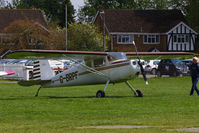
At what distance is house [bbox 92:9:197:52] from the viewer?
81.6 metres

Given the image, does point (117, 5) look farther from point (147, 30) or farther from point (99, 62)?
point (99, 62)

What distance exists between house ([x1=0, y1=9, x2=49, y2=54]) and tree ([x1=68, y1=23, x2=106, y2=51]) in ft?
15.1

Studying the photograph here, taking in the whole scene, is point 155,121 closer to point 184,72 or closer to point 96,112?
point 96,112

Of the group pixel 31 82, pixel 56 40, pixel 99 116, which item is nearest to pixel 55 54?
pixel 31 82

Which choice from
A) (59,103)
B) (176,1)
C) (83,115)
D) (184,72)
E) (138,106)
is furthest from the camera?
(176,1)

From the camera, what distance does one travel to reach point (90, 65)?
23531mm

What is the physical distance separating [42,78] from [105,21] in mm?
57961

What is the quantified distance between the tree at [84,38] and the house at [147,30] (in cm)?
803

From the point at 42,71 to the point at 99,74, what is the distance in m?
2.67

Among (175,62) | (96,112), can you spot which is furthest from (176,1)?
(96,112)

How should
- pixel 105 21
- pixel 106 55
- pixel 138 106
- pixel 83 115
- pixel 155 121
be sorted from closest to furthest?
pixel 155 121, pixel 83 115, pixel 138 106, pixel 106 55, pixel 105 21

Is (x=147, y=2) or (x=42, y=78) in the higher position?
(x=147, y=2)

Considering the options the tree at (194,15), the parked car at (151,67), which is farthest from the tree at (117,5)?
the parked car at (151,67)

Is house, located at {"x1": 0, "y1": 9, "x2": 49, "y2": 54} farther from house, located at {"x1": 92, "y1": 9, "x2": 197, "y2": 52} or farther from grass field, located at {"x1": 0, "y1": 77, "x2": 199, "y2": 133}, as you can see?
grass field, located at {"x1": 0, "y1": 77, "x2": 199, "y2": 133}
